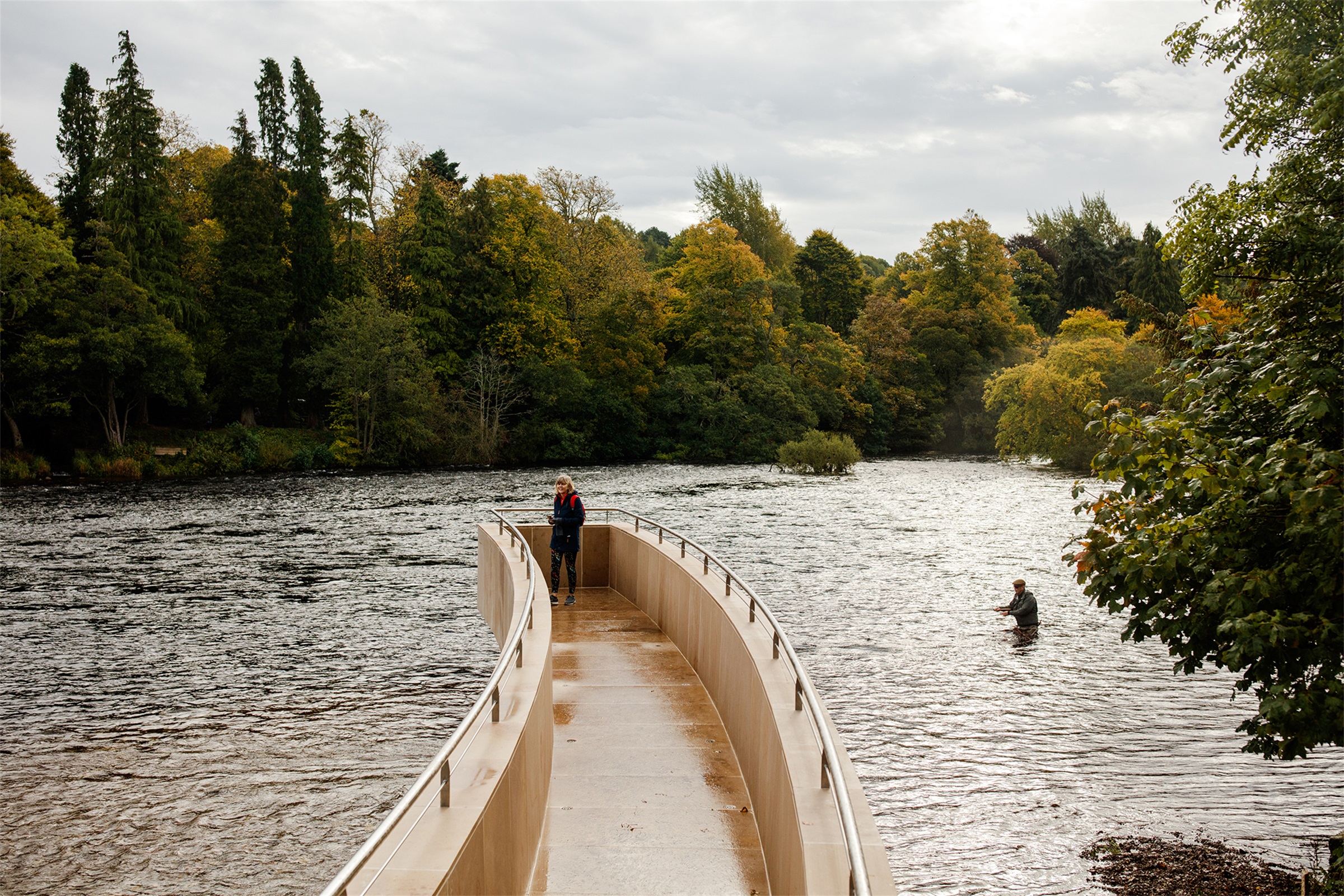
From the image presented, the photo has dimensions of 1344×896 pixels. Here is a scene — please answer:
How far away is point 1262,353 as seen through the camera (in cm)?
815

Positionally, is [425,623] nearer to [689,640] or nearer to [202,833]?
[202,833]

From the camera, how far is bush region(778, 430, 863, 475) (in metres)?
57.4

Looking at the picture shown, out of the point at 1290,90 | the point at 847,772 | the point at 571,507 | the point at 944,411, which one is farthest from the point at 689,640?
the point at 944,411

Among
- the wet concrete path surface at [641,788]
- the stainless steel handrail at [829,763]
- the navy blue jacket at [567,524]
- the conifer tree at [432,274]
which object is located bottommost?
the wet concrete path surface at [641,788]

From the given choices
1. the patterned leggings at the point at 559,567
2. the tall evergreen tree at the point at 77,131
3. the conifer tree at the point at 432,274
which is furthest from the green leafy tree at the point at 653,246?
the patterned leggings at the point at 559,567

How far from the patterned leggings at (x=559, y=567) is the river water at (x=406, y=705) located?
2654 millimetres

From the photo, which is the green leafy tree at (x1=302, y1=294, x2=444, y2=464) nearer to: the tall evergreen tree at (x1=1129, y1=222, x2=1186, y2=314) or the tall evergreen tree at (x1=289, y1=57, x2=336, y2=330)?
the tall evergreen tree at (x1=289, y1=57, x2=336, y2=330)

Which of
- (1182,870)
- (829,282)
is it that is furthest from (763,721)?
(829,282)

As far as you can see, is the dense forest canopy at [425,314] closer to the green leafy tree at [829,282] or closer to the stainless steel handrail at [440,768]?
the green leafy tree at [829,282]

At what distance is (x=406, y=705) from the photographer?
50.7 feet

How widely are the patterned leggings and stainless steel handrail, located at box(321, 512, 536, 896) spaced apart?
4776 millimetres

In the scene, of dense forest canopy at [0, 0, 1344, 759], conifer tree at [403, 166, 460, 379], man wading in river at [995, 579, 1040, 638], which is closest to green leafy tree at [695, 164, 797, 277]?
dense forest canopy at [0, 0, 1344, 759]

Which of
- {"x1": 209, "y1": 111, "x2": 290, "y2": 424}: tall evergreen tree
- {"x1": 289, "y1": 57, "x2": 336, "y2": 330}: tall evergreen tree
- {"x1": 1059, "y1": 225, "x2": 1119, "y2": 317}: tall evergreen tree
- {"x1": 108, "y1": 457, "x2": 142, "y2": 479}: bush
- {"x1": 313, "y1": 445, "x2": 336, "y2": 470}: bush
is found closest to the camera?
{"x1": 108, "y1": 457, "x2": 142, "y2": 479}: bush

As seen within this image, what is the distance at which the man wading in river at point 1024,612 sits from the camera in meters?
19.4
